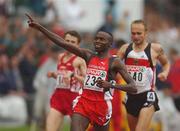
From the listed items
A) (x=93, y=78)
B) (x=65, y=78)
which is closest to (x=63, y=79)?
(x=65, y=78)

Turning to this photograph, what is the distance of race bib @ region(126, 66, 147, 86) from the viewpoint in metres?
16.0

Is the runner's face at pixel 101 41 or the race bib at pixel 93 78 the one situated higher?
the runner's face at pixel 101 41

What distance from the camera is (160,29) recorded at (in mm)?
32625

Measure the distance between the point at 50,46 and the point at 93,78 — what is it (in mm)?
7241

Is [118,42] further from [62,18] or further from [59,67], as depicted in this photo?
[62,18]

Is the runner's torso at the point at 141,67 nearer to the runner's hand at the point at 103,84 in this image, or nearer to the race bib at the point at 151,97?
the race bib at the point at 151,97

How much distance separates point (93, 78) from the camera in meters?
14.8

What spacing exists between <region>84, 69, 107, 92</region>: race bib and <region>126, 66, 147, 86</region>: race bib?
133cm

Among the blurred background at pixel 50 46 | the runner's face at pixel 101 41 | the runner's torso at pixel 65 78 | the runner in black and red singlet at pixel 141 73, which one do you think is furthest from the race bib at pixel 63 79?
the runner's face at pixel 101 41

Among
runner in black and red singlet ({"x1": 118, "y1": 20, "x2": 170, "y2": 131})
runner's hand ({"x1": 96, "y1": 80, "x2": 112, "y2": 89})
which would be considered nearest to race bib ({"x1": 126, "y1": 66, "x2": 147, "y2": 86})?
runner in black and red singlet ({"x1": 118, "y1": 20, "x2": 170, "y2": 131})

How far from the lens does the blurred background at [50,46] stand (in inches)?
915

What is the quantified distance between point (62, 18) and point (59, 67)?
43.1 feet

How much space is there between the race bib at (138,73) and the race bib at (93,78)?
133 centimetres

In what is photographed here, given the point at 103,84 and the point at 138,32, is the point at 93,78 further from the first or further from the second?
the point at 138,32
